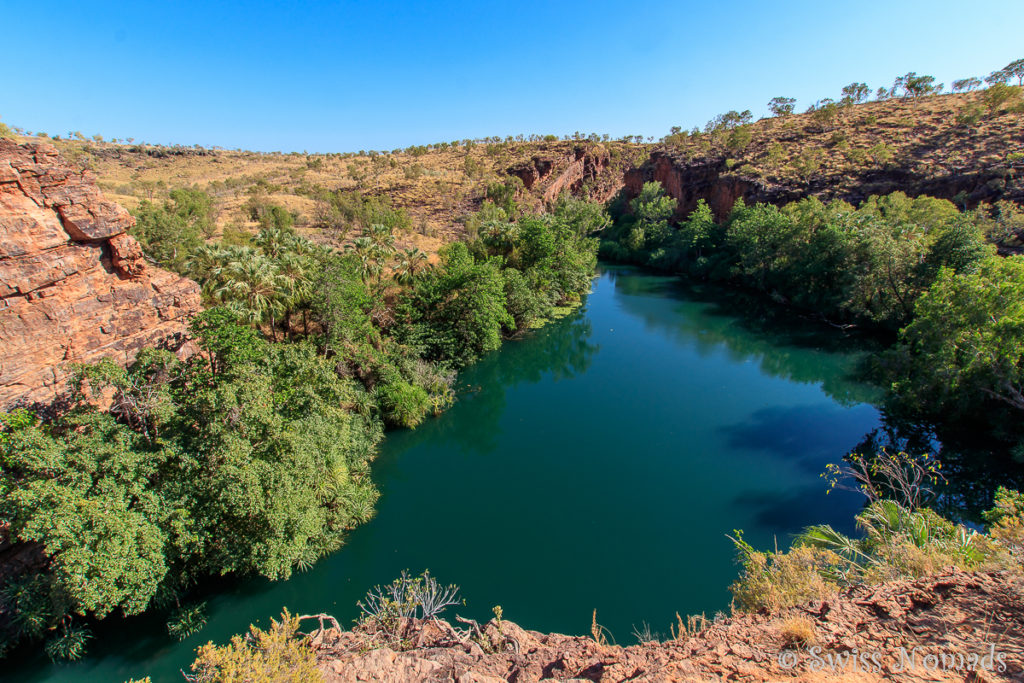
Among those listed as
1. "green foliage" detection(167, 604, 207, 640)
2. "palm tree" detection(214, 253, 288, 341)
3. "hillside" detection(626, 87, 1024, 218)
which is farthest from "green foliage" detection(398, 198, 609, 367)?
"hillside" detection(626, 87, 1024, 218)

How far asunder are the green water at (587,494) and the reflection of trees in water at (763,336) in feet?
0.93

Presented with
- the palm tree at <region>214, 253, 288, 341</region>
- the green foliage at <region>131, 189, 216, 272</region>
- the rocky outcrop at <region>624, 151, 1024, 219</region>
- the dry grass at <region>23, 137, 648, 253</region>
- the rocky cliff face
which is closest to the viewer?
the rocky cliff face

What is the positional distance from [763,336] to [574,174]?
55.4m

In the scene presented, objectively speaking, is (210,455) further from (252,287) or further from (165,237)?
(165,237)

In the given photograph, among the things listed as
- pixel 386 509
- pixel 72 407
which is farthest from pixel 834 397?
pixel 72 407

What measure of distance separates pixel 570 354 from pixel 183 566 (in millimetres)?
24980

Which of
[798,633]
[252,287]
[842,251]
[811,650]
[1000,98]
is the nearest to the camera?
[811,650]

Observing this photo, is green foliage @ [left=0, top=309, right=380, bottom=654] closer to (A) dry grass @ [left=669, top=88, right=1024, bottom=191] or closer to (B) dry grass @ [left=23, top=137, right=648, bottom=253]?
(B) dry grass @ [left=23, top=137, right=648, bottom=253]

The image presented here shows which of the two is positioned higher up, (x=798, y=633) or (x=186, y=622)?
(x=798, y=633)

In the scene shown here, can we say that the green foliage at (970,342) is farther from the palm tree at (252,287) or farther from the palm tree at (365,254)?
the palm tree at (252,287)

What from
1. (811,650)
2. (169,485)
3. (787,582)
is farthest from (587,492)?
(169,485)

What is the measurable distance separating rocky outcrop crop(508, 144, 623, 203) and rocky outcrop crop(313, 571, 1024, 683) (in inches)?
2715

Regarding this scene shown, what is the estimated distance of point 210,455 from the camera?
11859 mm

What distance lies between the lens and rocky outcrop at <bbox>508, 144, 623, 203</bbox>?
71.8 m
